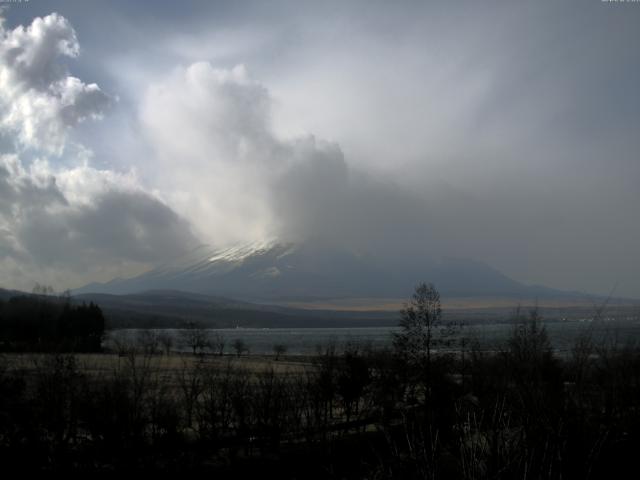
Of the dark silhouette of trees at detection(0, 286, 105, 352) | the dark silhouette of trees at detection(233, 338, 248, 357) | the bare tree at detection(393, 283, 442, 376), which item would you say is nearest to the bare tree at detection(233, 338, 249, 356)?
the dark silhouette of trees at detection(233, 338, 248, 357)

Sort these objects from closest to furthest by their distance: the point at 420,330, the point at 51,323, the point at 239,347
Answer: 1. the point at 420,330
2. the point at 51,323
3. the point at 239,347

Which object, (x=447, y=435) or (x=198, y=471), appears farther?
(x=447, y=435)

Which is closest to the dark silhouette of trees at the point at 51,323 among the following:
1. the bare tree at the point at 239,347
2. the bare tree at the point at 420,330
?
the bare tree at the point at 239,347

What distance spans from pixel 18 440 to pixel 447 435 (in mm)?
19770

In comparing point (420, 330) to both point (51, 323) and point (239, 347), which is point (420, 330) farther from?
point (239, 347)

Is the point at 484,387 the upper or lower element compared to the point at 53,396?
lower

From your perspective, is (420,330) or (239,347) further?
(239,347)

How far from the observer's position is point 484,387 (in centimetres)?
3744

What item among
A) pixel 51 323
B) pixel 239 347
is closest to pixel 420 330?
pixel 51 323

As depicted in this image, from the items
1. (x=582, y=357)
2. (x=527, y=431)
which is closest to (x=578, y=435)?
(x=527, y=431)

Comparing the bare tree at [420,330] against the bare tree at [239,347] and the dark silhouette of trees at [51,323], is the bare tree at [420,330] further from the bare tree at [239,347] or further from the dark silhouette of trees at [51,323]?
the bare tree at [239,347]

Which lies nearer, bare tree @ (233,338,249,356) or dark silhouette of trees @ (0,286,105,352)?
dark silhouette of trees @ (0,286,105,352)

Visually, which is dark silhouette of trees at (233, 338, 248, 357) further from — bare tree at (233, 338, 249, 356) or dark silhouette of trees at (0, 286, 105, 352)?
dark silhouette of trees at (0, 286, 105, 352)

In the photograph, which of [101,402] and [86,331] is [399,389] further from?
[86,331]
